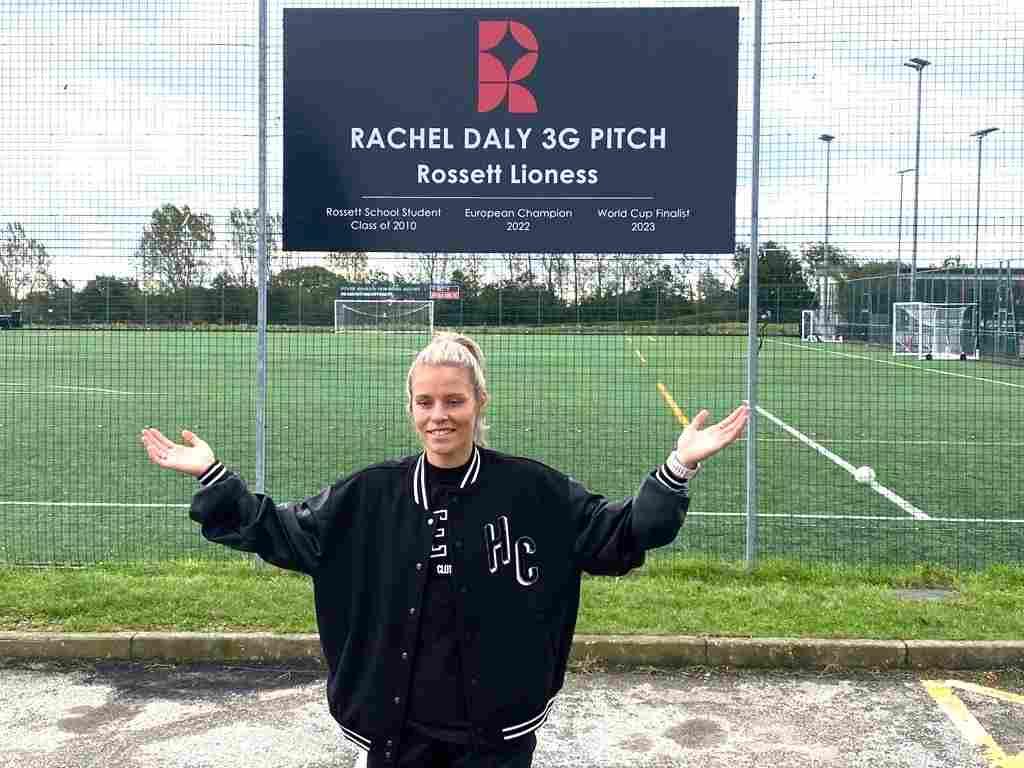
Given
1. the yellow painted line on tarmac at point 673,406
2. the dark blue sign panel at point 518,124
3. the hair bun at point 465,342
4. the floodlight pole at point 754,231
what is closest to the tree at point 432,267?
the dark blue sign panel at point 518,124

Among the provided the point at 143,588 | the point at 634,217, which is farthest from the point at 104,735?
the point at 634,217

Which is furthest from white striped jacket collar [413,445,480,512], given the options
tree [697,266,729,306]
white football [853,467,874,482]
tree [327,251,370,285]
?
white football [853,467,874,482]

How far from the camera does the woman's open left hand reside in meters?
2.93

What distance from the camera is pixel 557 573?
306 cm

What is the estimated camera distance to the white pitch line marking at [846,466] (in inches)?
428

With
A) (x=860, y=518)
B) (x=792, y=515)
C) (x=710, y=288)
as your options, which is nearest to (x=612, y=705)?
(x=710, y=288)

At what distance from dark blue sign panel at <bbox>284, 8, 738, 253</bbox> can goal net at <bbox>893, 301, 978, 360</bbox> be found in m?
30.0

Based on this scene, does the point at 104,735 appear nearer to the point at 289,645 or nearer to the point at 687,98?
the point at 289,645

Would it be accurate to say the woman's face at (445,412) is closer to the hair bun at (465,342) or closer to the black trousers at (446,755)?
the hair bun at (465,342)

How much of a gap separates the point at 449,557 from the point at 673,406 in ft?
63.7

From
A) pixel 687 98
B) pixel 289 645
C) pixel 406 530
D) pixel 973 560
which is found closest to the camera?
pixel 406 530

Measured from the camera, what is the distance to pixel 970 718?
210 inches

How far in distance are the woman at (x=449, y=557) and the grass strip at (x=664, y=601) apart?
132 inches

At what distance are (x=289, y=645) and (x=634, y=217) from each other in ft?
11.9
